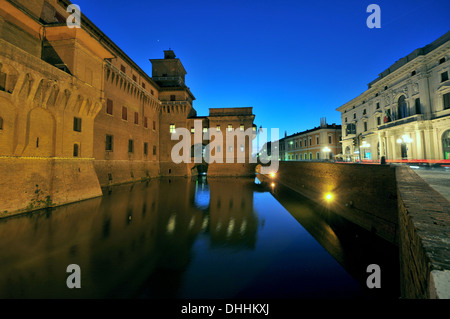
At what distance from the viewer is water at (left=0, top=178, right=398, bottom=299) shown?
5.17m

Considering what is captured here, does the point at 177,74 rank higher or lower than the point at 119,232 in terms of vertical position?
higher

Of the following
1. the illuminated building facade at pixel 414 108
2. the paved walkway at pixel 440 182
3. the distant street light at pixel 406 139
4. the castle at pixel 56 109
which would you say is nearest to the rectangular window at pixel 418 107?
the illuminated building facade at pixel 414 108

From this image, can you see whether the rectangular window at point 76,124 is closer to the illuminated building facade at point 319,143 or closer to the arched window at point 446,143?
the arched window at point 446,143

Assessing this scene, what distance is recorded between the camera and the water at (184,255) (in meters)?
5.17

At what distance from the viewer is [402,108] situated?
23812mm

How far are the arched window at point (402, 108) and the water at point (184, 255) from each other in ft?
71.6

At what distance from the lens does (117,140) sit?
20906 millimetres

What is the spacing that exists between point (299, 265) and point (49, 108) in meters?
16.5

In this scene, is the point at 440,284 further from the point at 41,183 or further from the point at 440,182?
the point at 41,183

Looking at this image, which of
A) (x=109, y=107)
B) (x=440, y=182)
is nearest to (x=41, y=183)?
(x=109, y=107)

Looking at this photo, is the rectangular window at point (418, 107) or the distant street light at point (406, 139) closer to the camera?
the distant street light at point (406, 139)

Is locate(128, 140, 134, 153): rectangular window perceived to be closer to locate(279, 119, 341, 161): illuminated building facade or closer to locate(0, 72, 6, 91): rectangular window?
locate(0, 72, 6, 91): rectangular window
